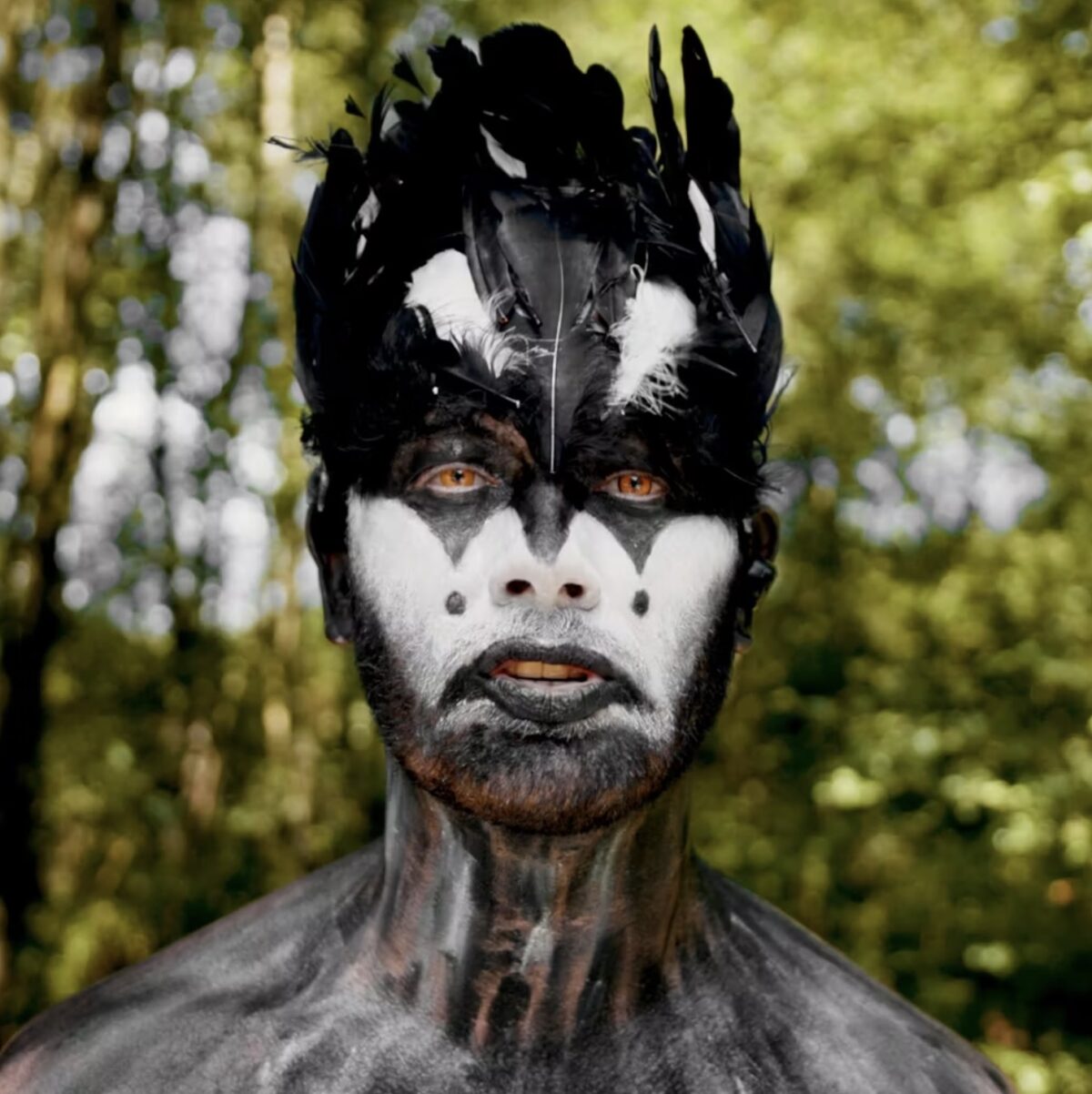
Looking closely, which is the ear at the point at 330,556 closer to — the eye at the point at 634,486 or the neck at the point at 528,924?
the neck at the point at 528,924

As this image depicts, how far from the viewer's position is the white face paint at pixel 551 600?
5.24ft

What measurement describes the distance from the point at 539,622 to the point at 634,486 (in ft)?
0.81

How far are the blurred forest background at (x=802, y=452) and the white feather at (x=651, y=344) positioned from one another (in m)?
2.27

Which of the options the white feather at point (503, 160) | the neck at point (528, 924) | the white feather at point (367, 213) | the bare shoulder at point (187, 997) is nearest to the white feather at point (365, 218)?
the white feather at point (367, 213)

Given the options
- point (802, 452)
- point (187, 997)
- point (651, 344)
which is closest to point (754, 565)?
point (651, 344)

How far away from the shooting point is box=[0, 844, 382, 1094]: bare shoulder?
1.78 metres

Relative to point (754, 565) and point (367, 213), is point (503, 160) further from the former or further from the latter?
point (754, 565)

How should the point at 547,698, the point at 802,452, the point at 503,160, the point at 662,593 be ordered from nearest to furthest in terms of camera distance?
the point at 547,698 → the point at 662,593 → the point at 503,160 → the point at 802,452

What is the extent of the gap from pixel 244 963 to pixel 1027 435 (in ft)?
12.7

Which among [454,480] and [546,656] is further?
[454,480]

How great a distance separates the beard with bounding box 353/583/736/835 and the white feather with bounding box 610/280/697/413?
1.19 ft

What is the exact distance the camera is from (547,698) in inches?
62.1

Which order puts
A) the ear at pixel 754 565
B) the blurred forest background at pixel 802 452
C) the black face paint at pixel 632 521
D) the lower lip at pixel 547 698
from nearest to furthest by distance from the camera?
the lower lip at pixel 547 698 < the black face paint at pixel 632 521 < the ear at pixel 754 565 < the blurred forest background at pixel 802 452

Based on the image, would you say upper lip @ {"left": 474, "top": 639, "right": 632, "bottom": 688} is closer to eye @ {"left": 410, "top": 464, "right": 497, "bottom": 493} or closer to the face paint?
the face paint
